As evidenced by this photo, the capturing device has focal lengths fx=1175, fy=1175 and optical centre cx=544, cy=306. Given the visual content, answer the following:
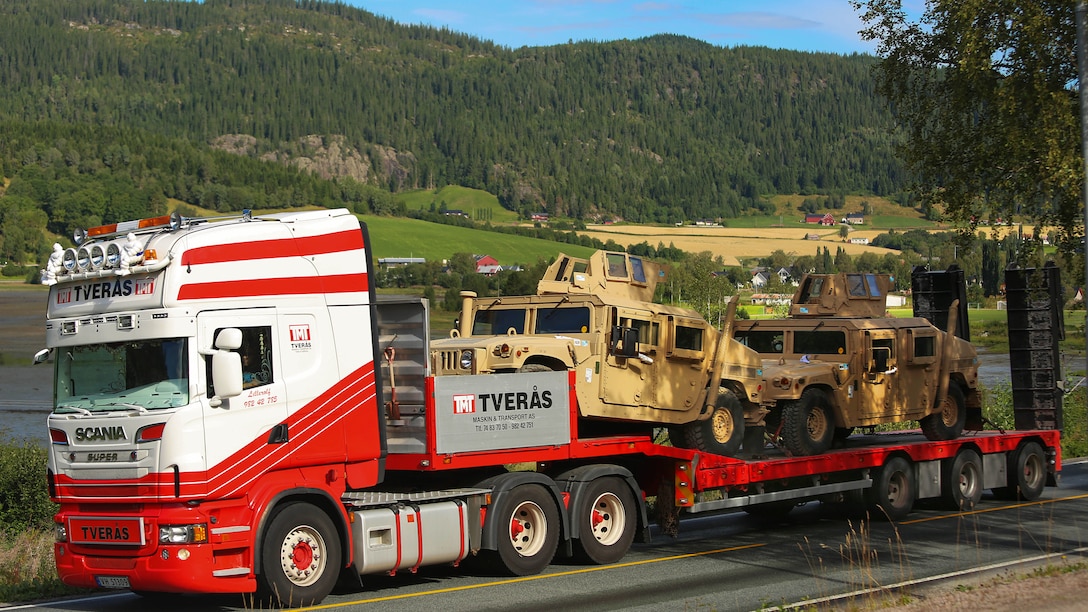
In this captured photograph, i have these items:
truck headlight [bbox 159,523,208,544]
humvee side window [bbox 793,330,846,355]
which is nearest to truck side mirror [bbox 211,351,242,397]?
truck headlight [bbox 159,523,208,544]

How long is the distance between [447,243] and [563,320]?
133918 millimetres

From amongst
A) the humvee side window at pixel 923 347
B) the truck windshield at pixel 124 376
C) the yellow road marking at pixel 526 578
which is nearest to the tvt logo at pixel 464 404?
the yellow road marking at pixel 526 578

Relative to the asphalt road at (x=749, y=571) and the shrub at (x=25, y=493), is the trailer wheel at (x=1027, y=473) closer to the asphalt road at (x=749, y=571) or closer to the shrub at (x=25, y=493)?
the asphalt road at (x=749, y=571)

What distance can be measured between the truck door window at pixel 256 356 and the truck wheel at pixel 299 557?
137cm

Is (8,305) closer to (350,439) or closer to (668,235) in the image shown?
(350,439)

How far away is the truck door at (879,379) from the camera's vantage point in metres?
20.6

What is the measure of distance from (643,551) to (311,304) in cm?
663

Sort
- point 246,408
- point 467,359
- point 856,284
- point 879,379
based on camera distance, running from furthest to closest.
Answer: point 856,284
point 879,379
point 467,359
point 246,408

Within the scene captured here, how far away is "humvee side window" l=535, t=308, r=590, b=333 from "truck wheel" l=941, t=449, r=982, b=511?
345 inches

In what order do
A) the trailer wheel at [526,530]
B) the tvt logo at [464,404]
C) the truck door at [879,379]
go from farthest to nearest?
1. the truck door at [879,379]
2. the trailer wheel at [526,530]
3. the tvt logo at [464,404]

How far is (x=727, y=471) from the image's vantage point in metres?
17.0

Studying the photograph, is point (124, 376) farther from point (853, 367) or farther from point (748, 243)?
point (748, 243)

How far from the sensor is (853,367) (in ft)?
67.1

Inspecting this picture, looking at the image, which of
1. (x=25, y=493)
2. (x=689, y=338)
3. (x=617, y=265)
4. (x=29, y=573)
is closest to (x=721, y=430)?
(x=689, y=338)
